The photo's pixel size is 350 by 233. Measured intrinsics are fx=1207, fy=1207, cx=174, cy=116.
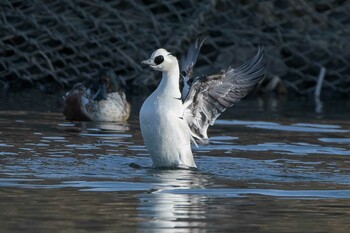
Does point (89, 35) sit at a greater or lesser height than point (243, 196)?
greater

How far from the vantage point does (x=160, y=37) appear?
1848cm

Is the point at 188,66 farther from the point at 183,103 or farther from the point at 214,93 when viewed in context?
the point at 183,103

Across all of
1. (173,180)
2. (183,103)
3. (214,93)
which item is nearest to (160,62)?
(183,103)

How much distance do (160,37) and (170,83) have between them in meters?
8.48

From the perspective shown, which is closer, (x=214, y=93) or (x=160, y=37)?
(x=214, y=93)

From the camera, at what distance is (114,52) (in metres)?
18.6

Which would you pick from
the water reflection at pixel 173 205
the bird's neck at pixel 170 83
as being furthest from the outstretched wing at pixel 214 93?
the water reflection at pixel 173 205

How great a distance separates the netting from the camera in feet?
60.7

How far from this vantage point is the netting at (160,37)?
1852 centimetres

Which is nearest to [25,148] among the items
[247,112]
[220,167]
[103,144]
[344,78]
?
[103,144]

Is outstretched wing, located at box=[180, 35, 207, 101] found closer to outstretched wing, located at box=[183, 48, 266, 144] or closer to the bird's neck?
outstretched wing, located at box=[183, 48, 266, 144]

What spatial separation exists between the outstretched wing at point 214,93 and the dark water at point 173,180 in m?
0.37

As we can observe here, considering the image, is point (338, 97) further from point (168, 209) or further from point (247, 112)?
point (168, 209)

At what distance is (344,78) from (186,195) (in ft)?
35.8
